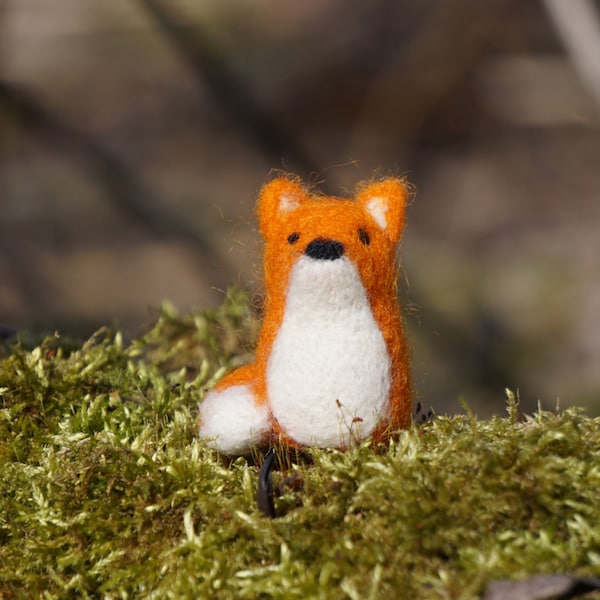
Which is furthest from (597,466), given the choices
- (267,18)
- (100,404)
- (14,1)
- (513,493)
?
(14,1)

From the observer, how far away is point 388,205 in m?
1.24

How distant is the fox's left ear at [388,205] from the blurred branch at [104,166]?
3526 millimetres

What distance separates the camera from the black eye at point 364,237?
1.16 meters

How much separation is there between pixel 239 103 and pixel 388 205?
159 inches

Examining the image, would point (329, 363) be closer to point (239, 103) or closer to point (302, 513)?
point (302, 513)

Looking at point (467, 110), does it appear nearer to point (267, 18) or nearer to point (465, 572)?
point (267, 18)

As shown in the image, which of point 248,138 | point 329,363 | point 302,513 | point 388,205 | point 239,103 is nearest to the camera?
point 302,513

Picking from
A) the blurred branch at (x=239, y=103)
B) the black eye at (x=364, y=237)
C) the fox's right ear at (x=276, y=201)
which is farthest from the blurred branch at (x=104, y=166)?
the black eye at (x=364, y=237)

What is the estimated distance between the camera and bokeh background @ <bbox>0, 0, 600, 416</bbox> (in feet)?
15.6

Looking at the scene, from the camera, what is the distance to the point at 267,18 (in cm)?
525

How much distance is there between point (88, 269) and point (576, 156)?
11.8 feet

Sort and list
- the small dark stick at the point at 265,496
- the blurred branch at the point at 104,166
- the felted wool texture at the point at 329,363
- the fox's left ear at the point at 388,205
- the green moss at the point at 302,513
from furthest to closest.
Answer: the blurred branch at the point at 104,166, the fox's left ear at the point at 388,205, the felted wool texture at the point at 329,363, the small dark stick at the point at 265,496, the green moss at the point at 302,513

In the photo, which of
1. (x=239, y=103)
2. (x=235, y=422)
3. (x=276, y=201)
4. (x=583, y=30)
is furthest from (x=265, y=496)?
(x=239, y=103)

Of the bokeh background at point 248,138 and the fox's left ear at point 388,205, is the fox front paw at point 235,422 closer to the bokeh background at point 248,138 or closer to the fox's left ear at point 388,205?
the fox's left ear at point 388,205
